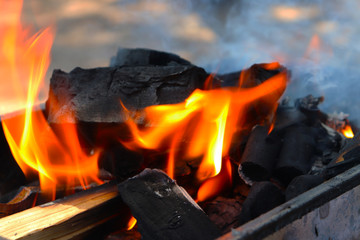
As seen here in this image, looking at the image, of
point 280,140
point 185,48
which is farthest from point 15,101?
point 280,140

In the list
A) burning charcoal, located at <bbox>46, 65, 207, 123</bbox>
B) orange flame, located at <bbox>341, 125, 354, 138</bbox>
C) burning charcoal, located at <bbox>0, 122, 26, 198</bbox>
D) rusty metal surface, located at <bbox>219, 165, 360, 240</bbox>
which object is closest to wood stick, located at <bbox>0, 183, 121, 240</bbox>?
burning charcoal, located at <bbox>46, 65, 207, 123</bbox>

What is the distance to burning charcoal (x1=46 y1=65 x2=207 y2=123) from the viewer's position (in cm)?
213

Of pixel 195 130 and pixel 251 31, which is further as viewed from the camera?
Answer: pixel 251 31

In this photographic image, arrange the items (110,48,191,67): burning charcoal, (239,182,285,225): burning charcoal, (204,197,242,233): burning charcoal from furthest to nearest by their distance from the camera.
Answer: (110,48,191,67): burning charcoal
(204,197,242,233): burning charcoal
(239,182,285,225): burning charcoal

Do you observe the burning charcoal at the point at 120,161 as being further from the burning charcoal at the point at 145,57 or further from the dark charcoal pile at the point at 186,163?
the burning charcoal at the point at 145,57

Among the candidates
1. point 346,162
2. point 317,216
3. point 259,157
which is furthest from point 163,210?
point 346,162

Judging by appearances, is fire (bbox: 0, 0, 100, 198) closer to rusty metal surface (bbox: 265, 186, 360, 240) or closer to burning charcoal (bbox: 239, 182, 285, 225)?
burning charcoal (bbox: 239, 182, 285, 225)

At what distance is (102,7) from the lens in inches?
143

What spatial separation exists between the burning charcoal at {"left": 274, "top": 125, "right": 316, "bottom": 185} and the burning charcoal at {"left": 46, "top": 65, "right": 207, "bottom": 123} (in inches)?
31.6

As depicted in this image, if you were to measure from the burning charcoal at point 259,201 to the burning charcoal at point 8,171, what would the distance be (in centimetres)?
186

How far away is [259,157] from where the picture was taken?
2.18 metres

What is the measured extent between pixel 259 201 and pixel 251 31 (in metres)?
2.59

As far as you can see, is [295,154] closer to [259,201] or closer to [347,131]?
[259,201]

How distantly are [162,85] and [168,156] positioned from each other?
50 cm
